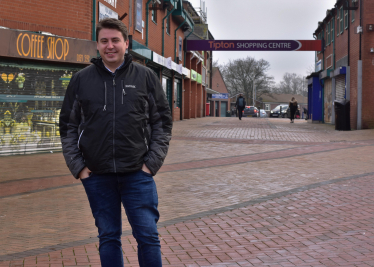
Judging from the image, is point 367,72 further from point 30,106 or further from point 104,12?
point 30,106

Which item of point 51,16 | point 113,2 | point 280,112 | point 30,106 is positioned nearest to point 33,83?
point 30,106

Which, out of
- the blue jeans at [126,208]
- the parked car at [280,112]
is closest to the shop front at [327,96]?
the parked car at [280,112]

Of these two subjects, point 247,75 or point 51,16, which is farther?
point 247,75

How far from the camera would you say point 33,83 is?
12258 millimetres

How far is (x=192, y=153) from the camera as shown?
40.4 feet

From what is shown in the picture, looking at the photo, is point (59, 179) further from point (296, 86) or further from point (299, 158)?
point (296, 86)

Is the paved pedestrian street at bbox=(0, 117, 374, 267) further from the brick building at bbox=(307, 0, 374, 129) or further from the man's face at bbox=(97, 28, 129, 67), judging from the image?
the brick building at bbox=(307, 0, 374, 129)

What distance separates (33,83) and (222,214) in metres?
8.06

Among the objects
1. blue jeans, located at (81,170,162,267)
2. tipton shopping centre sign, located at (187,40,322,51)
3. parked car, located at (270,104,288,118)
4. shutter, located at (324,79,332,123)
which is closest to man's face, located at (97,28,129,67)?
blue jeans, located at (81,170,162,267)

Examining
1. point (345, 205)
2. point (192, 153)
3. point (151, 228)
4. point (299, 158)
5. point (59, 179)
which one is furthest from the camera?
point (192, 153)

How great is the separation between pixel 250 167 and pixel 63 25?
21.5 feet

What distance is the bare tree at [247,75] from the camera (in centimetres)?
8188

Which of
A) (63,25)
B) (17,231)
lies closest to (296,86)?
(63,25)

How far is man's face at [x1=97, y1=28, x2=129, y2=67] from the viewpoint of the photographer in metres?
2.84
